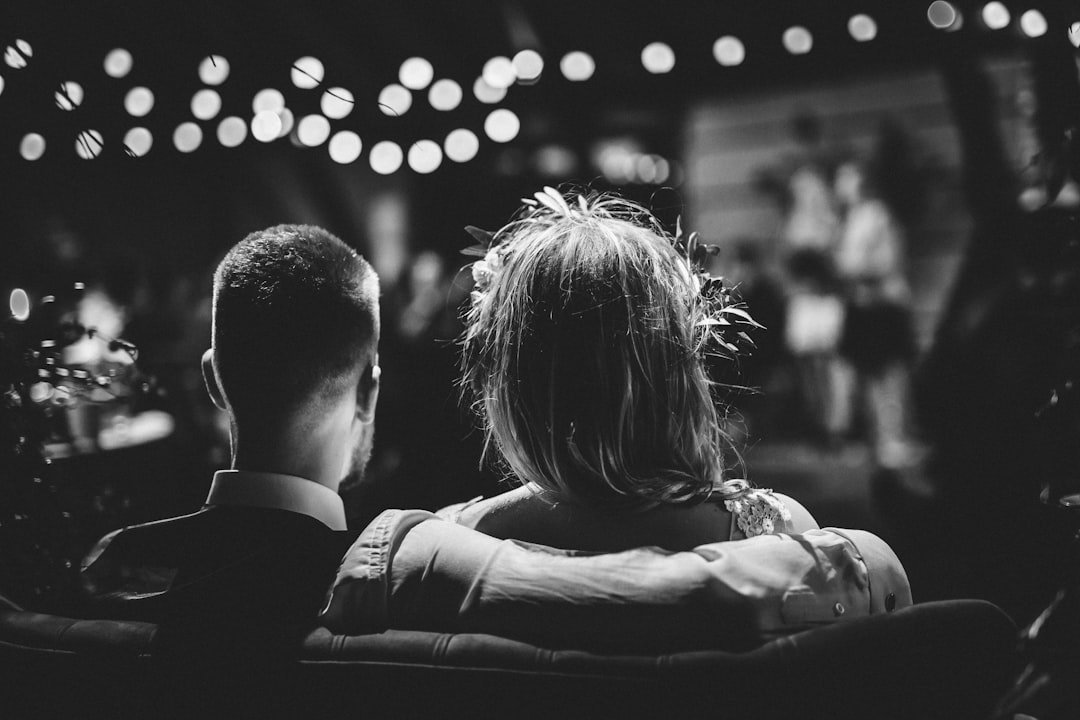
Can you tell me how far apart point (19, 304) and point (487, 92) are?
3587mm

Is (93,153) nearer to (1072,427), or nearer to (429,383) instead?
(1072,427)

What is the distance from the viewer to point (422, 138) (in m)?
4.99

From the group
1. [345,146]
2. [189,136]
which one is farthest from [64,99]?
[189,136]

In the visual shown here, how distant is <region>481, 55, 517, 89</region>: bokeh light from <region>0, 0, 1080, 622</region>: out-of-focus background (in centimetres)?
2

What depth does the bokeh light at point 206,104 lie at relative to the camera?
14.6 ft

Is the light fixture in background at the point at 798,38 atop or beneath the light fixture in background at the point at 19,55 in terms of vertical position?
atop

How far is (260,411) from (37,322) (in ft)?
2.09

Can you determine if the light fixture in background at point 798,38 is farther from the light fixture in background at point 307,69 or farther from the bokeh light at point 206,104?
the bokeh light at point 206,104

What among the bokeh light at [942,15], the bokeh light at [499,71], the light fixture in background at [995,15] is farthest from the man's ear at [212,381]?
the light fixture in background at [995,15]

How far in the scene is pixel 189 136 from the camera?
462 centimetres

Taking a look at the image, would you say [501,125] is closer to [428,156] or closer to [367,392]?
[428,156]

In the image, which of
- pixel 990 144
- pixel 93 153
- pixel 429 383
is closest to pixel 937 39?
pixel 990 144

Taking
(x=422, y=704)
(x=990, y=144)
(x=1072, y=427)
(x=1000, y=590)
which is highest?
(x=990, y=144)

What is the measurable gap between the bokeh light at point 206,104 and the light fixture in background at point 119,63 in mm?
354
